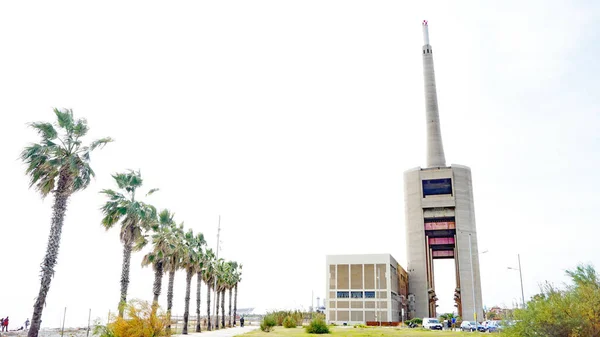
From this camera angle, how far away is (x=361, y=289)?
99500mm

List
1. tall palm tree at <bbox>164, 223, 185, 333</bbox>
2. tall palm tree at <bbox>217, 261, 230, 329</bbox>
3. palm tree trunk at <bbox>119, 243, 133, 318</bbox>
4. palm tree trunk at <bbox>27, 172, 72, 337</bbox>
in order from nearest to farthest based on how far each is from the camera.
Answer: palm tree trunk at <bbox>27, 172, 72, 337</bbox> → palm tree trunk at <bbox>119, 243, 133, 318</bbox> → tall palm tree at <bbox>164, 223, 185, 333</bbox> → tall palm tree at <bbox>217, 261, 230, 329</bbox>

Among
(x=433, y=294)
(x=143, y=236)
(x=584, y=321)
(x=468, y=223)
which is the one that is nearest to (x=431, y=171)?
(x=468, y=223)

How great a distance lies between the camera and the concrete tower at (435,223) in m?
111

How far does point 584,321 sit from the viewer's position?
19828mm

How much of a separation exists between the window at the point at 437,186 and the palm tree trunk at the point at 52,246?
10015 centimetres

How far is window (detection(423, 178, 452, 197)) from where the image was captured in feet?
378

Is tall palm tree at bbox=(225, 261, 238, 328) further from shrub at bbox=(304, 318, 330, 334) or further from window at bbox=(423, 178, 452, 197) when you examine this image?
window at bbox=(423, 178, 452, 197)

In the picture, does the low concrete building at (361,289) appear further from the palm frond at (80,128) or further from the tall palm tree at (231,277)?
the palm frond at (80,128)

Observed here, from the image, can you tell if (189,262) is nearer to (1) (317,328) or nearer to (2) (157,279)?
(2) (157,279)

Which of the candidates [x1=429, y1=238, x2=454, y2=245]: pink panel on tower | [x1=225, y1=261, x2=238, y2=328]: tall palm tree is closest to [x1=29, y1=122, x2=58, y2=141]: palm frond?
[x1=225, y1=261, x2=238, y2=328]: tall palm tree

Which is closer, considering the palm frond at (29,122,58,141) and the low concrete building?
the palm frond at (29,122,58,141)

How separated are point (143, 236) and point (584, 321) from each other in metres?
31.0

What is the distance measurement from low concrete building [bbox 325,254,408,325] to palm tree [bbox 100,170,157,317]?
69230 mm

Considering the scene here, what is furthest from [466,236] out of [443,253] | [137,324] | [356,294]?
[137,324]
